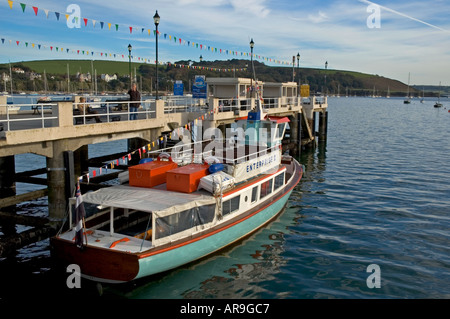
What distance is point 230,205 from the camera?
648 inches

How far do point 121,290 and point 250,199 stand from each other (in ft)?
23.1

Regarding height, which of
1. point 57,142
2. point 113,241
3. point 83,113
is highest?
point 83,113

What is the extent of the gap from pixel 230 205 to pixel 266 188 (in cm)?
370

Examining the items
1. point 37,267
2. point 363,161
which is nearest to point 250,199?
point 37,267

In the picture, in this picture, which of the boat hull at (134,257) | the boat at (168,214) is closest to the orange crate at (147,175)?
the boat at (168,214)

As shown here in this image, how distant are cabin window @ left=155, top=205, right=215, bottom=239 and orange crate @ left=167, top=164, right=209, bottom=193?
113cm

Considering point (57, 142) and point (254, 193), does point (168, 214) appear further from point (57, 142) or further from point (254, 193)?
point (57, 142)

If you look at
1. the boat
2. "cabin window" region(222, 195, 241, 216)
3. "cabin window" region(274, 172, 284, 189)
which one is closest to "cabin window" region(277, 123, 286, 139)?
the boat

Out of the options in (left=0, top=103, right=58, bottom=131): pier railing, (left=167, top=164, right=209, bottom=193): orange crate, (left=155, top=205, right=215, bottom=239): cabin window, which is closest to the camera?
(left=155, top=205, right=215, bottom=239): cabin window

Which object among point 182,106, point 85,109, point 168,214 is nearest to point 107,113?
point 85,109

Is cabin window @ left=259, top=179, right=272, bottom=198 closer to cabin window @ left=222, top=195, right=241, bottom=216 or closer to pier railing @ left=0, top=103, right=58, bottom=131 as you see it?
cabin window @ left=222, top=195, right=241, bottom=216

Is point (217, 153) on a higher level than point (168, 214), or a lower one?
higher

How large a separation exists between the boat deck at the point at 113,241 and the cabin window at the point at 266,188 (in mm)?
7505

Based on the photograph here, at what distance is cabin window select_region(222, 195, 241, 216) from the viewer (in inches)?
637
